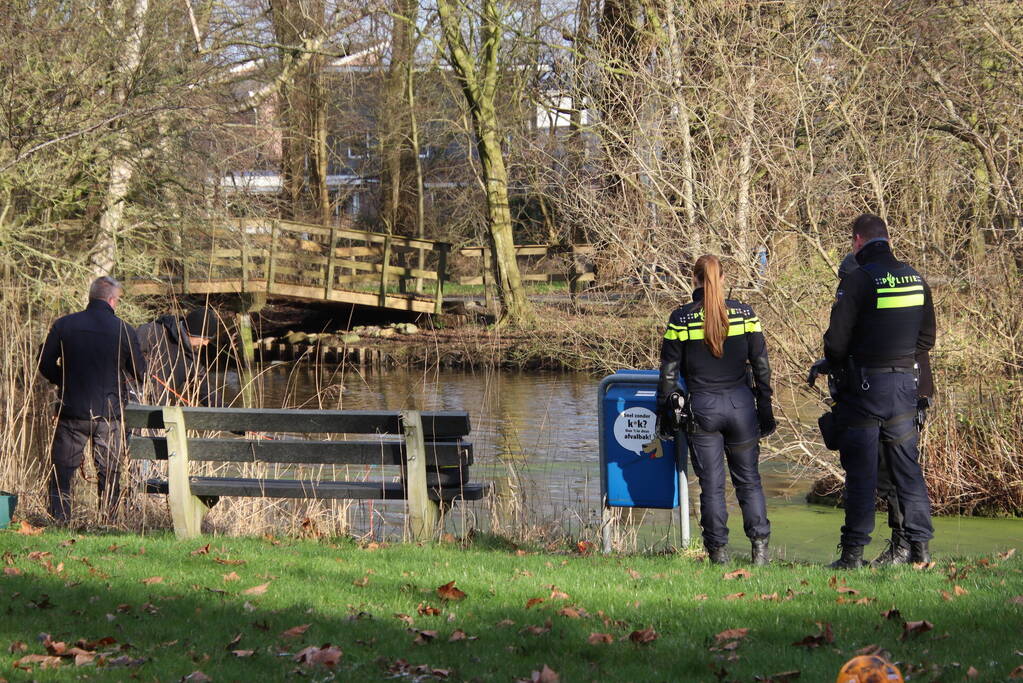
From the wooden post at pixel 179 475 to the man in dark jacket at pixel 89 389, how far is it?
117 centimetres

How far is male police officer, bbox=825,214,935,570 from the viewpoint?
6734 mm

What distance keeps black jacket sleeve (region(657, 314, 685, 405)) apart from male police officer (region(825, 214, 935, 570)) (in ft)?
2.70

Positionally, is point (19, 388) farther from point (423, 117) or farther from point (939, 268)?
point (423, 117)

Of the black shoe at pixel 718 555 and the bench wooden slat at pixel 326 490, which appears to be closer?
the black shoe at pixel 718 555

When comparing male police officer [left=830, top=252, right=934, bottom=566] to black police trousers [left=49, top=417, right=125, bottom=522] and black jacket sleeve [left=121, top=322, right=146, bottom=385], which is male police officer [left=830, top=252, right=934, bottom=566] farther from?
black police trousers [left=49, top=417, right=125, bottom=522]

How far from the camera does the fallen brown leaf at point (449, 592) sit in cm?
587

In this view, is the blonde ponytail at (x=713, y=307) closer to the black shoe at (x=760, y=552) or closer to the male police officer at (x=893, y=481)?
the male police officer at (x=893, y=481)

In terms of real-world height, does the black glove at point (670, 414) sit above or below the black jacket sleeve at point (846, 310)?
below

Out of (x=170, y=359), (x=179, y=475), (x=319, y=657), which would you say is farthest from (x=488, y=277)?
(x=319, y=657)

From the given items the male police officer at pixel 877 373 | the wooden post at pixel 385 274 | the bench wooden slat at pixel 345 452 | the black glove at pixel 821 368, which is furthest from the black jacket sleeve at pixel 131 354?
the wooden post at pixel 385 274

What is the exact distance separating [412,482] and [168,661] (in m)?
2.87

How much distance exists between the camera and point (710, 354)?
705 cm

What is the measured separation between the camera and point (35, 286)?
1562 centimetres

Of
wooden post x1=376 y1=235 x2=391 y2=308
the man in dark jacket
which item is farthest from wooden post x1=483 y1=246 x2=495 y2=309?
the man in dark jacket
